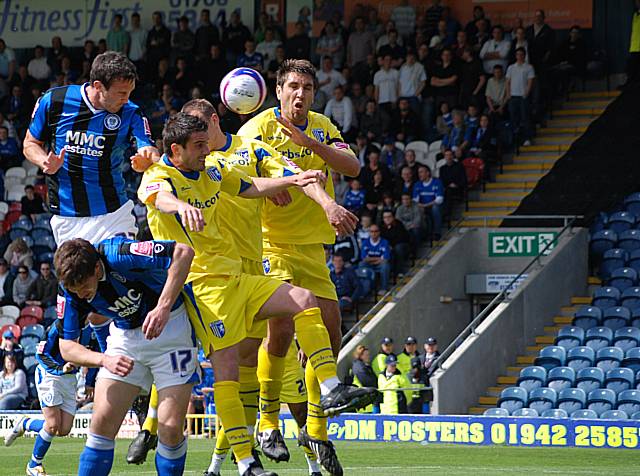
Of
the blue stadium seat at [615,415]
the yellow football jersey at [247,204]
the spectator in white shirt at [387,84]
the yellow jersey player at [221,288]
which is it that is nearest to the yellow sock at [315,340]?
the yellow jersey player at [221,288]

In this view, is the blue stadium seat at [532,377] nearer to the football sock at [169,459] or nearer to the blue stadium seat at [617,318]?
the blue stadium seat at [617,318]

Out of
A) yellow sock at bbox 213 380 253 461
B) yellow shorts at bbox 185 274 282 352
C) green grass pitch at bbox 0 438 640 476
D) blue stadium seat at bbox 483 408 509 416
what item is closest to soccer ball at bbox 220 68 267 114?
yellow shorts at bbox 185 274 282 352

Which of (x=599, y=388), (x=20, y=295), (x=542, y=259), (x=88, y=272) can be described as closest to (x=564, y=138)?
(x=542, y=259)

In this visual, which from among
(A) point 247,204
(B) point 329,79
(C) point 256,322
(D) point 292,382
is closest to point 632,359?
(B) point 329,79

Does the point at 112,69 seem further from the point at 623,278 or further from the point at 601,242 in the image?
the point at 601,242

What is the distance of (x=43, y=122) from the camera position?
31.8ft

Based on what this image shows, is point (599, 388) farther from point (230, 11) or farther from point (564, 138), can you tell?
point (230, 11)

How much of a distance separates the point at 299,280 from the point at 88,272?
2.34m

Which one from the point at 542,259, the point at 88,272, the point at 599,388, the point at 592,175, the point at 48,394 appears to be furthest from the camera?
the point at 592,175

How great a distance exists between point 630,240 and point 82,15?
14479 mm

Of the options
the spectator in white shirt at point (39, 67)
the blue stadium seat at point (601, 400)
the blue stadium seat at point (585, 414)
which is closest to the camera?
the blue stadium seat at point (585, 414)

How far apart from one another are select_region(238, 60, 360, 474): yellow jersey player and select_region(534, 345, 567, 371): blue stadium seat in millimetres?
10080

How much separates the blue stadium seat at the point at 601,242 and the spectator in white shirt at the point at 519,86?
3.04 metres

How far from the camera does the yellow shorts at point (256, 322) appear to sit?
9.14m
